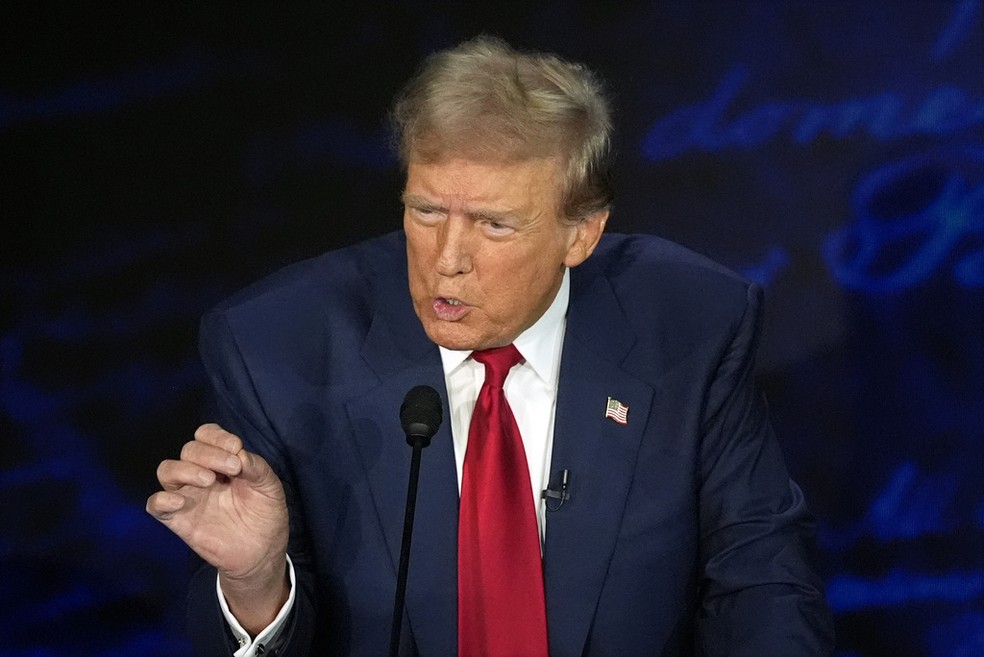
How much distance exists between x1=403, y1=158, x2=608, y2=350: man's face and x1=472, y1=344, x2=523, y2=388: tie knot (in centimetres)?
7

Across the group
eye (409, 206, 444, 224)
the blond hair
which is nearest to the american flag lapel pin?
the blond hair

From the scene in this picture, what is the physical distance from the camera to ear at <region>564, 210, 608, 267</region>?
9.09ft

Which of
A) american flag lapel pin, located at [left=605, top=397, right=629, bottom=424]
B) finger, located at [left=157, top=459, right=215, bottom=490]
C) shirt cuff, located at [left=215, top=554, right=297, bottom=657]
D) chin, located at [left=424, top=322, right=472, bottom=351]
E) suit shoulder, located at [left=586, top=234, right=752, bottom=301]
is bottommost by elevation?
shirt cuff, located at [left=215, top=554, right=297, bottom=657]

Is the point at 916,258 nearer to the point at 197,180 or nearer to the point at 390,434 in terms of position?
the point at 390,434

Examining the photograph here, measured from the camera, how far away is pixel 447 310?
2.61m

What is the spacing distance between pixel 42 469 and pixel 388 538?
110 cm

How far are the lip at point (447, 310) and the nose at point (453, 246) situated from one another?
6cm

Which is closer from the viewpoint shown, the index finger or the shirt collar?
the index finger

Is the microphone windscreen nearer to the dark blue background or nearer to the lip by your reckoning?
the lip

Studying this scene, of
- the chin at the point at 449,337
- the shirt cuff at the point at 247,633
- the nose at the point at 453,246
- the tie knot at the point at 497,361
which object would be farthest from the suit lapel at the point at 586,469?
the shirt cuff at the point at 247,633

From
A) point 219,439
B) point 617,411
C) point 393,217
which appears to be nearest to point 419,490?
point 617,411

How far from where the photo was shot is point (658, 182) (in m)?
3.52

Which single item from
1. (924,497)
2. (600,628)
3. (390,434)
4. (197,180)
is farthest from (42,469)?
(924,497)

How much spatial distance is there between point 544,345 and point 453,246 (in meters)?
0.38
